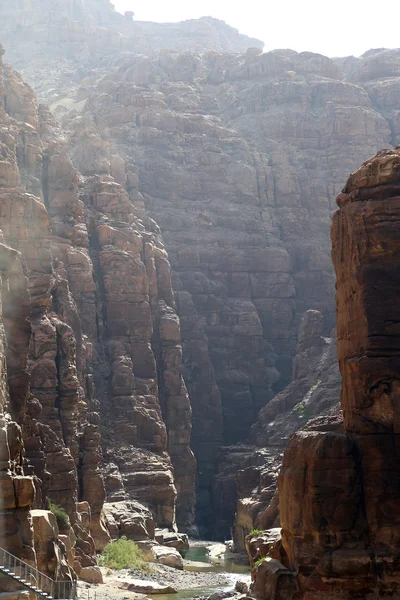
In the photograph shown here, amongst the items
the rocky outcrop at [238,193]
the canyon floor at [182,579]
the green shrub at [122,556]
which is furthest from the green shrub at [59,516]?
the rocky outcrop at [238,193]

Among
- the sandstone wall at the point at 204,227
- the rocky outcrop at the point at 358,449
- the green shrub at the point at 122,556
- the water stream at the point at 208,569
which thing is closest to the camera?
the rocky outcrop at the point at 358,449

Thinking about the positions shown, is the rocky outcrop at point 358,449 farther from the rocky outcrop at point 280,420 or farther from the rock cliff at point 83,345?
the rocky outcrop at point 280,420

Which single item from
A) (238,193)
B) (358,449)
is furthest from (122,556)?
(238,193)

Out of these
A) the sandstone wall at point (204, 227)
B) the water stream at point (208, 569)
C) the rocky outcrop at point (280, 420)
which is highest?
the sandstone wall at point (204, 227)

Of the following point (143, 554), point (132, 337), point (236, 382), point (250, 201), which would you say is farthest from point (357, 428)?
point (250, 201)

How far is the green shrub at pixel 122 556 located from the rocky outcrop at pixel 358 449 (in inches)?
1013

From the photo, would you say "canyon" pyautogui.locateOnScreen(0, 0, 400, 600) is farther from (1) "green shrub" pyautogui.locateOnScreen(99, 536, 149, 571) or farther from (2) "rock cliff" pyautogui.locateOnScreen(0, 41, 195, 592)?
(1) "green shrub" pyautogui.locateOnScreen(99, 536, 149, 571)

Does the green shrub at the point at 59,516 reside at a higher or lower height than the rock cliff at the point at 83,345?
lower

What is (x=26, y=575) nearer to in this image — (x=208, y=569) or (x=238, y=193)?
(x=208, y=569)

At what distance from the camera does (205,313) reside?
119m

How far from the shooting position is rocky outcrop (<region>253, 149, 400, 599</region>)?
123 feet

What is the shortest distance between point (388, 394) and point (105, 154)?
80.6m

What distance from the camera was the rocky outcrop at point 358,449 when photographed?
37562 millimetres

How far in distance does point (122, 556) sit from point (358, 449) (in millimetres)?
29910
